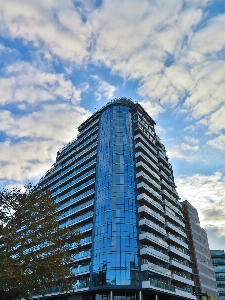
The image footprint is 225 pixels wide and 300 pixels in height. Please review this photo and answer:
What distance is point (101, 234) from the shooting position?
48688 mm

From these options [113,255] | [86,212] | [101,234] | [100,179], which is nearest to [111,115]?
[100,179]

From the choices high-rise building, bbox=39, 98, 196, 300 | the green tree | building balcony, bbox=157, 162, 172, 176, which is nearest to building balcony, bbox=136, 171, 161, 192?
high-rise building, bbox=39, 98, 196, 300

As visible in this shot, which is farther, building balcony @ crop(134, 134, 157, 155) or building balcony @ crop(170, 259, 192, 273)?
building balcony @ crop(134, 134, 157, 155)

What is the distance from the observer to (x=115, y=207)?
50.3 m

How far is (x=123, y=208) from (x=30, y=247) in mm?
28102

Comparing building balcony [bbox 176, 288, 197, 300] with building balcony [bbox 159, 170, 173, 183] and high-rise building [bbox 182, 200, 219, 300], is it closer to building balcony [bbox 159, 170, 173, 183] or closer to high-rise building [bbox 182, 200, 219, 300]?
high-rise building [bbox 182, 200, 219, 300]

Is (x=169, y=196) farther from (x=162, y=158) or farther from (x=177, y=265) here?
(x=177, y=265)

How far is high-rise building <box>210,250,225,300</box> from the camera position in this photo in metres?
119

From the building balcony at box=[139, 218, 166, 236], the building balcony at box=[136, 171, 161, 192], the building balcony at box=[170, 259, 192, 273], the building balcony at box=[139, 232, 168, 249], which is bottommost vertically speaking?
the building balcony at box=[170, 259, 192, 273]

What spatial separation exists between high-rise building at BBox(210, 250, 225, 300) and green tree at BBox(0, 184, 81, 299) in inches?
4594

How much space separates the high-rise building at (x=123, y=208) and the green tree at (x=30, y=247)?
2268 centimetres

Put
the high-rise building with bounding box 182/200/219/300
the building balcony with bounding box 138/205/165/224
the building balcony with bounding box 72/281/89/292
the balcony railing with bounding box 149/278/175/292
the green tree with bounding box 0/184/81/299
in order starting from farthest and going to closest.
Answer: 1. the high-rise building with bounding box 182/200/219/300
2. the building balcony with bounding box 138/205/165/224
3. the building balcony with bounding box 72/281/89/292
4. the balcony railing with bounding box 149/278/175/292
5. the green tree with bounding box 0/184/81/299

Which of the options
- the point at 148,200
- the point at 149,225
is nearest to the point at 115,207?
the point at 149,225

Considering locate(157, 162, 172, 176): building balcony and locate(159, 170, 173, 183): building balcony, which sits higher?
locate(157, 162, 172, 176): building balcony
